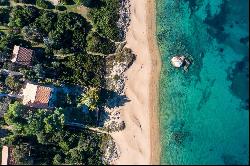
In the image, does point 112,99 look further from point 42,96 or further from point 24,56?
point 24,56

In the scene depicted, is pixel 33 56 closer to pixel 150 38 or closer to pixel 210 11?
pixel 150 38

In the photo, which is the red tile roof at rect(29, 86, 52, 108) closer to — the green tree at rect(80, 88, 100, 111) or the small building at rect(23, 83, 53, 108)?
the small building at rect(23, 83, 53, 108)

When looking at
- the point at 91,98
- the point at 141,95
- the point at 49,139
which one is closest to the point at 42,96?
the point at 49,139

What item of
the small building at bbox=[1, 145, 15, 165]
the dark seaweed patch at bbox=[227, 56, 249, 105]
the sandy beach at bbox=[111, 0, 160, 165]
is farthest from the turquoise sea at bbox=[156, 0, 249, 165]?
the small building at bbox=[1, 145, 15, 165]

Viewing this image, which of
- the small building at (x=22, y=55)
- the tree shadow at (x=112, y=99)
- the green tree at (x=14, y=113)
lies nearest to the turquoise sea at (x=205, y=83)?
the tree shadow at (x=112, y=99)

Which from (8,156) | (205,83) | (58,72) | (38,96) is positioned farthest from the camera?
(205,83)

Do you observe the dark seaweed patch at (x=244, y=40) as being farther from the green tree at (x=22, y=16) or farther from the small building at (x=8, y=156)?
the small building at (x=8, y=156)
